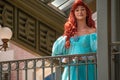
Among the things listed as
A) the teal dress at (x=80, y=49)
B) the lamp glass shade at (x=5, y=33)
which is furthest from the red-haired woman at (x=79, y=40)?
the lamp glass shade at (x=5, y=33)

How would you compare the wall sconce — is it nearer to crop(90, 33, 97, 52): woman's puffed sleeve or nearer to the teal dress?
the teal dress

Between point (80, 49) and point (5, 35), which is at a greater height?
point (5, 35)

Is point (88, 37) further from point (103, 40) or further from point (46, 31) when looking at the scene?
point (46, 31)

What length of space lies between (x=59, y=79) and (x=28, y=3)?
4695 millimetres

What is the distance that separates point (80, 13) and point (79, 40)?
0.27 meters

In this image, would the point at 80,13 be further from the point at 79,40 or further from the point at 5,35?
the point at 5,35

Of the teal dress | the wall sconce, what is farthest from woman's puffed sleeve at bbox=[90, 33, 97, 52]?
the wall sconce

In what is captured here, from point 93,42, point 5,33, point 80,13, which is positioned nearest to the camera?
point 93,42

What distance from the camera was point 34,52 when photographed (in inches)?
326

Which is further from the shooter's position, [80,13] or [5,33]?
[5,33]

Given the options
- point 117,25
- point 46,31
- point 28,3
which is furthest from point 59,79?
point 46,31

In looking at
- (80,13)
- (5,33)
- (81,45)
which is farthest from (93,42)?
(5,33)

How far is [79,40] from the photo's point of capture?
11.2 feet

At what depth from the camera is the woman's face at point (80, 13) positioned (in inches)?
139
